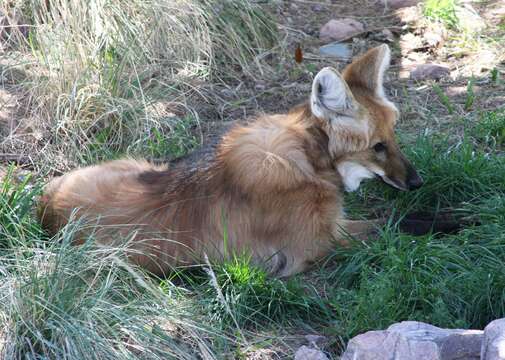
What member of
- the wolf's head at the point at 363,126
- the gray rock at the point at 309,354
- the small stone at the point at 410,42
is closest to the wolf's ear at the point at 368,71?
the wolf's head at the point at 363,126

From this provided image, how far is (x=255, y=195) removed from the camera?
4195 millimetres

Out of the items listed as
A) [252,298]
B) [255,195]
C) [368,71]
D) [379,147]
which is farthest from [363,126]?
[252,298]

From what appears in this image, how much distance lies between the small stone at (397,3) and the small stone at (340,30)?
50 cm

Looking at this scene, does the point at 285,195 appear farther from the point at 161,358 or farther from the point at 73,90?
the point at 73,90

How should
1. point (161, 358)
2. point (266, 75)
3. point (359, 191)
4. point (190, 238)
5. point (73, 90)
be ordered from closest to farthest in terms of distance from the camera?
point (161, 358) < point (190, 238) < point (359, 191) < point (73, 90) < point (266, 75)

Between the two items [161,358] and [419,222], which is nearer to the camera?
[161,358]

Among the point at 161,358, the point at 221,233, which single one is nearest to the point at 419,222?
the point at 221,233

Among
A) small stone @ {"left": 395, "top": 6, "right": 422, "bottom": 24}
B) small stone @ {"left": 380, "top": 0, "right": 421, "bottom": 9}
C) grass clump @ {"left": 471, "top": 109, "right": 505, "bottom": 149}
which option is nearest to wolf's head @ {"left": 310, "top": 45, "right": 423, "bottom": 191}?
grass clump @ {"left": 471, "top": 109, "right": 505, "bottom": 149}

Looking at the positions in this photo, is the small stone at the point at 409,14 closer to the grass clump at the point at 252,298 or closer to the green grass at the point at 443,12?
the green grass at the point at 443,12

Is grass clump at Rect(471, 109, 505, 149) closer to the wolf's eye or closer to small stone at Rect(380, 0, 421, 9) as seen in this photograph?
the wolf's eye

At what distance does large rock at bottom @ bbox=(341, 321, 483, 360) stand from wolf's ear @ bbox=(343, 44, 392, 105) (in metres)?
1.73

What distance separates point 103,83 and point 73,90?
0.25 meters

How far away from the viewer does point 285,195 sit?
4207 mm

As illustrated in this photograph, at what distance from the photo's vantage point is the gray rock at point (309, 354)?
3.29m
